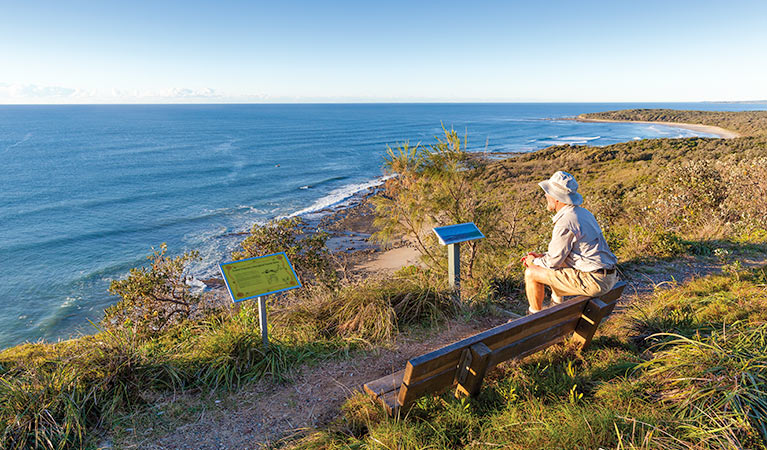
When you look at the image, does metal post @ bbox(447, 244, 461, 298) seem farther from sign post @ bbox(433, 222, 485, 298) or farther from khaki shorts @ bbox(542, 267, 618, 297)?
khaki shorts @ bbox(542, 267, 618, 297)

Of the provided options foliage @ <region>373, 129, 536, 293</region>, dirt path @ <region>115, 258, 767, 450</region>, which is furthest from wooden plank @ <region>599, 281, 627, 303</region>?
foliage @ <region>373, 129, 536, 293</region>

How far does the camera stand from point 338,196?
3256 cm

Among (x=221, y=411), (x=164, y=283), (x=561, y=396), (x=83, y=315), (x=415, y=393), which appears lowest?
(x=83, y=315)

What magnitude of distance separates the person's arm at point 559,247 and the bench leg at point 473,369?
4.85 feet

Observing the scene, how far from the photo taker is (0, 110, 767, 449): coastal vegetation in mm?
2439

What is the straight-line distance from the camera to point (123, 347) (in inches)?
141

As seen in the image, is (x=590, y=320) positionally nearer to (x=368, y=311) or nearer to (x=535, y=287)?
(x=535, y=287)

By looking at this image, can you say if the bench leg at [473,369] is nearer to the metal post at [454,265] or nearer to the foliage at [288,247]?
the metal post at [454,265]

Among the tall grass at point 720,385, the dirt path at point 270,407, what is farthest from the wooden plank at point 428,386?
the tall grass at point 720,385

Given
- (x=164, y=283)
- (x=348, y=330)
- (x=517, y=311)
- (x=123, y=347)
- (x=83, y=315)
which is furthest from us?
(x=83, y=315)

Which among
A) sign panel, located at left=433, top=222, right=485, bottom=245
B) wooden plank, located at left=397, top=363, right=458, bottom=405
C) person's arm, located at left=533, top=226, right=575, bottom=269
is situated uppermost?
person's arm, located at left=533, top=226, right=575, bottom=269

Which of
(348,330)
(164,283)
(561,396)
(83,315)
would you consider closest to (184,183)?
(83,315)

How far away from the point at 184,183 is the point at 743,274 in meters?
37.5

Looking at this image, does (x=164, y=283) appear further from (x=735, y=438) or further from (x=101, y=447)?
(x=735, y=438)
